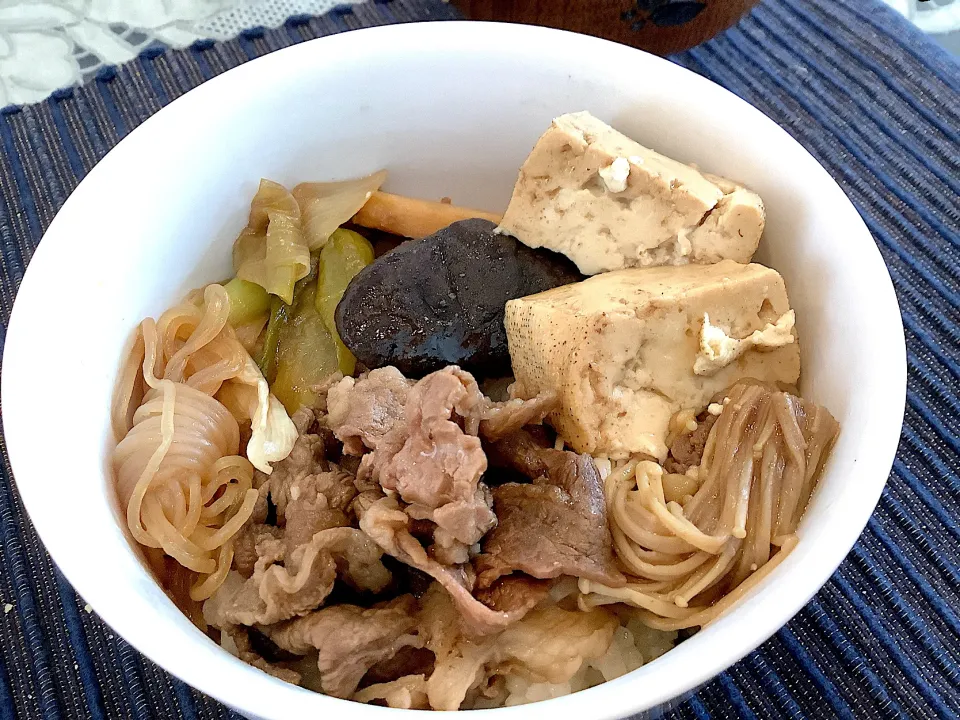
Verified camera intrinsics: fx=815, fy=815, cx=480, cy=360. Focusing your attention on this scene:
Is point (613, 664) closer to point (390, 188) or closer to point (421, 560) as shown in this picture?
point (421, 560)

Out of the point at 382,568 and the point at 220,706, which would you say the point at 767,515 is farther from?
the point at 220,706

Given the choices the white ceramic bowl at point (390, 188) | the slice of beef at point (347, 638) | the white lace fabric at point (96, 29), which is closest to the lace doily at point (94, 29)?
the white lace fabric at point (96, 29)

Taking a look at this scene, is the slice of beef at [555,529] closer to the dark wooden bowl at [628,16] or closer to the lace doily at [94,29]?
the dark wooden bowl at [628,16]

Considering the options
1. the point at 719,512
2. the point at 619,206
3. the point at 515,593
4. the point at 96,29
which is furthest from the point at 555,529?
the point at 96,29

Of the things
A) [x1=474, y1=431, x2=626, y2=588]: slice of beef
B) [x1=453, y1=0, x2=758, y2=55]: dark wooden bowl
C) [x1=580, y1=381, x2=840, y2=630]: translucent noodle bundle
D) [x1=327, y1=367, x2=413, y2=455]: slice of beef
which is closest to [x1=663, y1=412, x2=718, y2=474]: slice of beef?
[x1=580, y1=381, x2=840, y2=630]: translucent noodle bundle

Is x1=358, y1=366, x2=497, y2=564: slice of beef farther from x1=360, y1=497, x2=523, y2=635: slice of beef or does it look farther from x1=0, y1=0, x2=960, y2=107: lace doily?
x1=0, y1=0, x2=960, y2=107: lace doily

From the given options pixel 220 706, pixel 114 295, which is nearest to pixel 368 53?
pixel 114 295

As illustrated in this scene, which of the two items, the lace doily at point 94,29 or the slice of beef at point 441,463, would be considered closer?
the slice of beef at point 441,463
